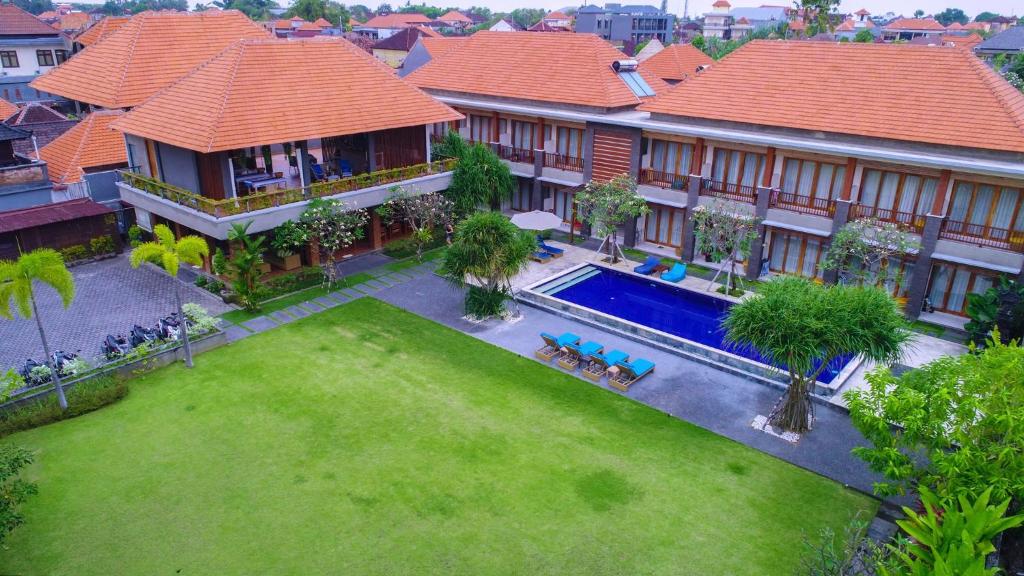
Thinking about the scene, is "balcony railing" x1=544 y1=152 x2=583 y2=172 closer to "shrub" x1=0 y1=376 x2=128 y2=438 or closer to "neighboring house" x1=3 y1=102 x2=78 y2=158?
"shrub" x1=0 y1=376 x2=128 y2=438

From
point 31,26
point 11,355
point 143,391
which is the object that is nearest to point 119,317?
point 11,355

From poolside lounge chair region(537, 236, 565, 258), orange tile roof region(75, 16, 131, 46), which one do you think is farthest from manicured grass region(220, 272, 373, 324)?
orange tile roof region(75, 16, 131, 46)

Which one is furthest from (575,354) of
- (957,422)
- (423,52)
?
(423,52)

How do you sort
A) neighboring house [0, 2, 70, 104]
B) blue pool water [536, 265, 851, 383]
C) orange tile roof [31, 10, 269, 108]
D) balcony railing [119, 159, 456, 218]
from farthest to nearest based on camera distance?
neighboring house [0, 2, 70, 104], orange tile roof [31, 10, 269, 108], balcony railing [119, 159, 456, 218], blue pool water [536, 265, 851, 383]

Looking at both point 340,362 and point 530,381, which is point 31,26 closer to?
point 340,362

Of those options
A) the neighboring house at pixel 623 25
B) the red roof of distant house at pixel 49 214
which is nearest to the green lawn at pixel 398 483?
the red roof of distant house at pixel 49 214
